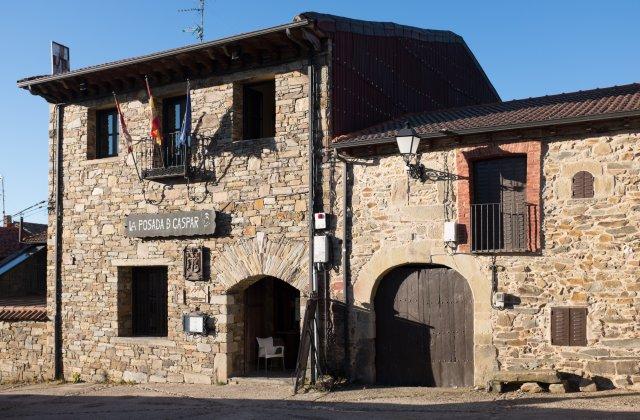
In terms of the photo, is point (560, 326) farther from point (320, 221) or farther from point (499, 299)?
point (320, 221)

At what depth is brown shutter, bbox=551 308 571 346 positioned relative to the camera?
1050 centimetres

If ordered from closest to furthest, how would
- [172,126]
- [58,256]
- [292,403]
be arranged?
[292,403] → [172,126] → [58,256]

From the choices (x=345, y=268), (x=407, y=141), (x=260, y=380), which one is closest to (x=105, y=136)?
(x=260, y=380)

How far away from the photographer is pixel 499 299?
10.9 metres

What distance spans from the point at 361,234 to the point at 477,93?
841 cm

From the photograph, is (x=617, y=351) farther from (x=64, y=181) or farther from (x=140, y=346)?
(x=64, y=181)

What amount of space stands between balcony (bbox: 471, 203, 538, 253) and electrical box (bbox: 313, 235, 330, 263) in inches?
95.1

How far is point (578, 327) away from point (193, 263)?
22.3 ft

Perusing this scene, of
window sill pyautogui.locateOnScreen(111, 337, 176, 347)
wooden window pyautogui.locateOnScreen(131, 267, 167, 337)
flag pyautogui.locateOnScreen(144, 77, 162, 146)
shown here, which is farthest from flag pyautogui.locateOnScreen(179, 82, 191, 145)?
window sill pyautogui.locateOnScreen(111, 337, 176, 347)

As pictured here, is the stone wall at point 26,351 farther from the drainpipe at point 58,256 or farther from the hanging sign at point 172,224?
the hanging sign at point 172,224

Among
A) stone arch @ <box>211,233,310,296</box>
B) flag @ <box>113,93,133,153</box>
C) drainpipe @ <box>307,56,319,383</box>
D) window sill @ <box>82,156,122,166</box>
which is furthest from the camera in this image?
window sill @ <box>82,156,122,166</box>

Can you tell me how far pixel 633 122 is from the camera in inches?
400

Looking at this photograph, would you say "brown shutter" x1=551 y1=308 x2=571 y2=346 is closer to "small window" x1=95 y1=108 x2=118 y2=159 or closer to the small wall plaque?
the small wall plaque

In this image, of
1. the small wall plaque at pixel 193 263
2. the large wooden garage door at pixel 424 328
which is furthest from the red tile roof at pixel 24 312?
the large wooden garage door at pixel 424 328
